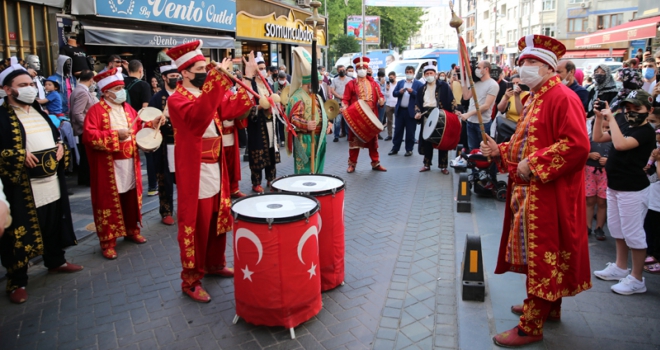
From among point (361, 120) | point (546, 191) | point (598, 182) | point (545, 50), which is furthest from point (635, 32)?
point (546, 191)

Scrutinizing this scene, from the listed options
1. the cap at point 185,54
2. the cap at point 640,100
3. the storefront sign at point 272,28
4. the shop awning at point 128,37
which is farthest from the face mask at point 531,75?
the storefront sign at point 272,28

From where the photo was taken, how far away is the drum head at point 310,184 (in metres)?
4.54

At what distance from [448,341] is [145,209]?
5.24m

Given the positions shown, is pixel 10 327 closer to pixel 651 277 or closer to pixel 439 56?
pixel 651 277

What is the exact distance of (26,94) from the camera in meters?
4.57

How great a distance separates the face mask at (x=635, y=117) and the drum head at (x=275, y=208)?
291cm

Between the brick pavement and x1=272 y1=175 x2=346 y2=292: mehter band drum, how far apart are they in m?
0.18

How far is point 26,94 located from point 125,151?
4.35 ft

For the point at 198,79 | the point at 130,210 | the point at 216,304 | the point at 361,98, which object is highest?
the point at 198,79

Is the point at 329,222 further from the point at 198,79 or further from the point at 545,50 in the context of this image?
the point at 545,50

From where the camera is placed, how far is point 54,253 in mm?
5172

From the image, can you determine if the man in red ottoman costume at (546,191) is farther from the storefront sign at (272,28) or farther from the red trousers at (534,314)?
the storefront sign at (272,28)

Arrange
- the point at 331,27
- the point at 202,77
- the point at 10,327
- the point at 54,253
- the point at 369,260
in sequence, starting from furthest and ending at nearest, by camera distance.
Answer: the point at 331,27 → the point at 369,260 → the point at 54,253 → the point at 202,77 → the point at 10,327

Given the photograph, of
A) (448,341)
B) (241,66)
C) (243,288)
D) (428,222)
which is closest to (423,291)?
(448,341)
